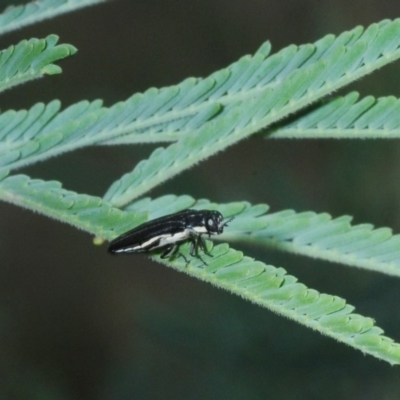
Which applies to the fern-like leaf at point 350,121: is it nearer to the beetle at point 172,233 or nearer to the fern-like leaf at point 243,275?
the beetle at point 172,233

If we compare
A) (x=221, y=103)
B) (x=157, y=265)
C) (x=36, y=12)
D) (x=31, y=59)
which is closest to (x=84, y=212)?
(x=31, y=59)

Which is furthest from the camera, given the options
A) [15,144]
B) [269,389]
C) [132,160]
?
[132,160]

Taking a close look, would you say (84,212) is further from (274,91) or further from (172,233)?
(274,91)

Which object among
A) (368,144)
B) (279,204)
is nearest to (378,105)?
(279,204)

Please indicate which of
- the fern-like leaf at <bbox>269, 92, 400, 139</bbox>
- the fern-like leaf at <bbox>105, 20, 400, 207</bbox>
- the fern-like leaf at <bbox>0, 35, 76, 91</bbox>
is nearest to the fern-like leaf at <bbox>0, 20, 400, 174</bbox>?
the fern-like leaf at <bbox>105, 20, 400, 207</bbox>

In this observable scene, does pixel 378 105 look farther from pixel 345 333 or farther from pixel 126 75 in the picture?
pixel 126 75

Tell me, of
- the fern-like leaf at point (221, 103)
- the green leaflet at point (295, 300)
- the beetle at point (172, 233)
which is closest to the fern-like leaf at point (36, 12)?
the fern-like leaf at point (221, 103)
